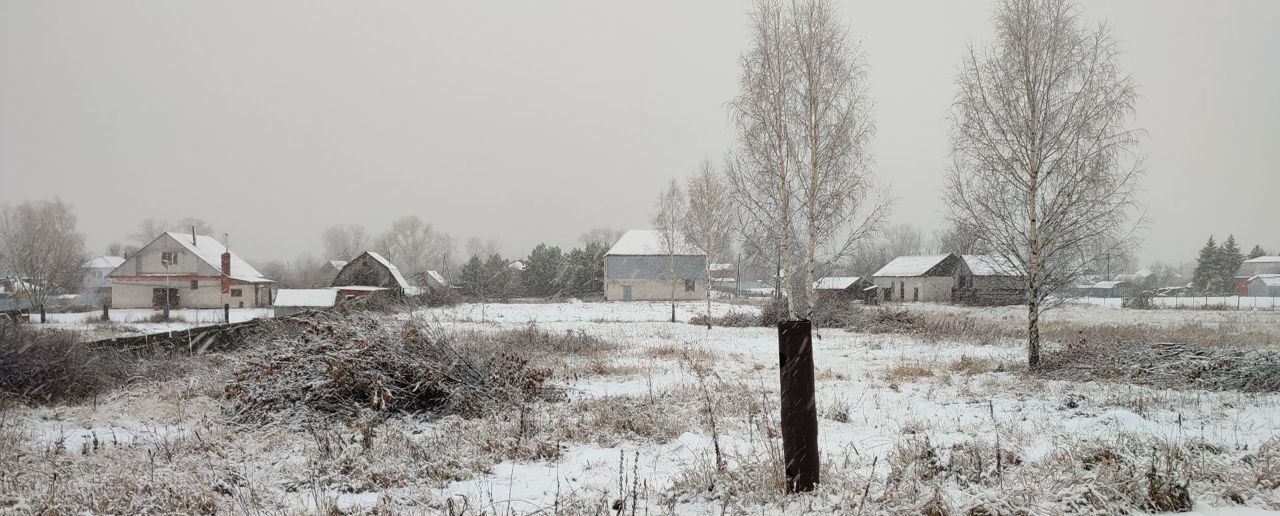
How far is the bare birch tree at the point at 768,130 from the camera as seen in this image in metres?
15.9

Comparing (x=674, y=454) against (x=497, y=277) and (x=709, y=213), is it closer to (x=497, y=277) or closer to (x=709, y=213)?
(x=709, y=213)

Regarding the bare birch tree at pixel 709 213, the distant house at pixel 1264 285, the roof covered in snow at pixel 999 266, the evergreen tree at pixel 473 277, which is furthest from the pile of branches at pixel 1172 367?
the distant house at pixel 1264 285

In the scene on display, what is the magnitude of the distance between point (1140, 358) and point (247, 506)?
11.6 metres

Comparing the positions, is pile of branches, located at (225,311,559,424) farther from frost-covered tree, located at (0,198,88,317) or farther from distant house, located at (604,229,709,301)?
distant house, located at (604,229,709,301)

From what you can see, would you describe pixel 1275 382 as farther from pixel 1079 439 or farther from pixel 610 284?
pixel 610 284

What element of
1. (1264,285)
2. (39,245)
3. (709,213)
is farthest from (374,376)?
(1264,285)

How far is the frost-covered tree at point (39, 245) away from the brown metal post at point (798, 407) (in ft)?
111

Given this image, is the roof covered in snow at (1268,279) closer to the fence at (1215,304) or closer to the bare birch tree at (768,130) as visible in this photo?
the fence at (1215,304)

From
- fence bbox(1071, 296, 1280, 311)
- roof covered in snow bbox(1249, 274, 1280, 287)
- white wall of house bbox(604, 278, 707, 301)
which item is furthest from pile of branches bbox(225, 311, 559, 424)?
roof covered in snow bbox(1249, 274, 1280, 287)

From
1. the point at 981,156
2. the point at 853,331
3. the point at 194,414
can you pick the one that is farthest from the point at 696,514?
the point at 853,331

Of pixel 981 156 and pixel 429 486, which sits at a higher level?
pixel 981 156

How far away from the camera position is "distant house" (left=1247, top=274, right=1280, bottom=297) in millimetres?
48250

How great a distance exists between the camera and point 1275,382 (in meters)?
7.57

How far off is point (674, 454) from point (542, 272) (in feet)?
163
